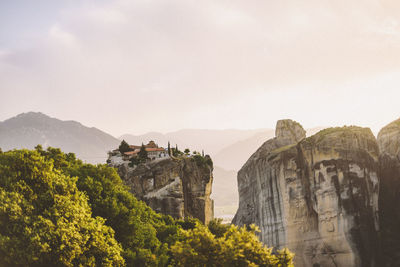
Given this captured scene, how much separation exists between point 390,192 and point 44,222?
176 feet

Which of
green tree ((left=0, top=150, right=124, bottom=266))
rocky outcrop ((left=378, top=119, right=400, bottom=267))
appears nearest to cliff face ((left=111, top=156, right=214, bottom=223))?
rocky outcrop ((left=378, top=119, right=400, bottom=267))

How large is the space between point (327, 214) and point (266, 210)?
38.6 ft

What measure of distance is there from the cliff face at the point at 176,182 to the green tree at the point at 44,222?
46741 mm

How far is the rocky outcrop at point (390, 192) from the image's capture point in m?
52.9

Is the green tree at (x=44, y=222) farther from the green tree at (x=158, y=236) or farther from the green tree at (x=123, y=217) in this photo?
the green tree at (x=123, y=217)

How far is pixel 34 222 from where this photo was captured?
73.3 ft

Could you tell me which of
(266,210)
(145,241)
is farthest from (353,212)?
(145,241)

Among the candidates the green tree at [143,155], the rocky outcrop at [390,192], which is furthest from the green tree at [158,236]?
the green tree at [143,155]

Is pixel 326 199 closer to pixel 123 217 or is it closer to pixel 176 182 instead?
pixel 176 182

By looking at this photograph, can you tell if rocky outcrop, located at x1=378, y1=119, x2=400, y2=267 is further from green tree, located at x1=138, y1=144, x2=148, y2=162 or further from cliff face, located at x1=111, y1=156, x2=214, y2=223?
green tree, located at x1=138, y1=144, x2=148, y2=162

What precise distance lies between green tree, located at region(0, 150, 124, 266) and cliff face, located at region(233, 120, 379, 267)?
1515 inches

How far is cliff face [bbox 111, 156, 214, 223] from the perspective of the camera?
75256 millimetres

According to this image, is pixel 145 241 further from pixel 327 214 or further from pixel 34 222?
pixel 327 214

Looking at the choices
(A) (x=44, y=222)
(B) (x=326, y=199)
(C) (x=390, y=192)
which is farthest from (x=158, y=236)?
(C) (x=390, y=192)
